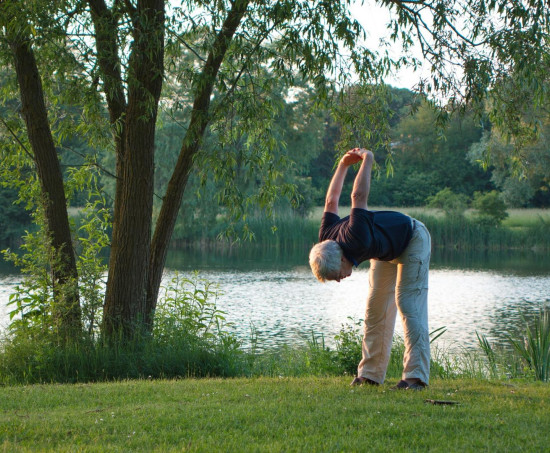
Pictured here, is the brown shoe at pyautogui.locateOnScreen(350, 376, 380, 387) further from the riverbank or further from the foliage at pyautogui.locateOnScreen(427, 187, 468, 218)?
the foliage at pyautogui.locateOnScreen(427, 187, 468, 218)

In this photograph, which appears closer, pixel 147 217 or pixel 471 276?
pixel 147 217

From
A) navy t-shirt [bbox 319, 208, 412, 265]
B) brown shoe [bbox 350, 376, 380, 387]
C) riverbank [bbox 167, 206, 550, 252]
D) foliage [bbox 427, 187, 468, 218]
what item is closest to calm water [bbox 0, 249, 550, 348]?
riverbank [bbox 167, 206, 550, 252]

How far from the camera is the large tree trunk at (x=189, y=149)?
26.0 ft

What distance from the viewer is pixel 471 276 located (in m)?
23.6

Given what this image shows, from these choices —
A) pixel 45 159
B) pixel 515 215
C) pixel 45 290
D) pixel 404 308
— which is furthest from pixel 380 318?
pixel 515 215

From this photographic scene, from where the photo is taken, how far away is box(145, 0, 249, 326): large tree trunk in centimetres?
793

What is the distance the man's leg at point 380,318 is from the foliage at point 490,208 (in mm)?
29712

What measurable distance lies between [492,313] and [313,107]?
9383 mm

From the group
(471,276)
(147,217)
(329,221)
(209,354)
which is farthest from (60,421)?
(471,276)

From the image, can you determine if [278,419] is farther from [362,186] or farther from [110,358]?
[110,358]

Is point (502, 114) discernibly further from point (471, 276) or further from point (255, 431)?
point (471, 276)

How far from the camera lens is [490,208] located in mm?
34156

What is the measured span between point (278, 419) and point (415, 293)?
4.51 ft

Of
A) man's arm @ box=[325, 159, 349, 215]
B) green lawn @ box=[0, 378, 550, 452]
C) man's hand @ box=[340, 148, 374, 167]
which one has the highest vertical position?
man's hand @ box=[340, 148, 374, 167]
